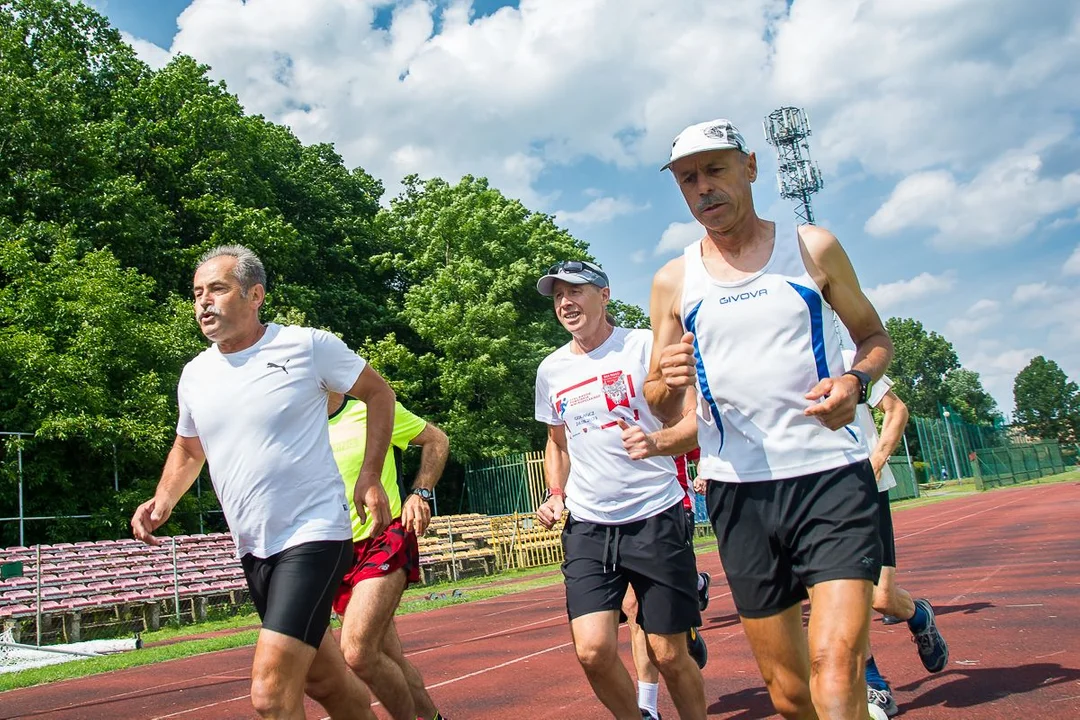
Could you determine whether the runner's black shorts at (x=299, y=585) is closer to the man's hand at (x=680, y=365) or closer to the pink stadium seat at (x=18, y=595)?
the man's hand at (x=680, y=365)

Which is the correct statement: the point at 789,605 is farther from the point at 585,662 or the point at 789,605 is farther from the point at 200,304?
the point at 200,304

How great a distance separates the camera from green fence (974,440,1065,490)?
51.7 m

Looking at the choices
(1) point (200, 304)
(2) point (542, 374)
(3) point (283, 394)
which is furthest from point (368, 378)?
(2) point (542, 374)

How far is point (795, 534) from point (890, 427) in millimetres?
3627

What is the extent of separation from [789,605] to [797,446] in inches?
21.3

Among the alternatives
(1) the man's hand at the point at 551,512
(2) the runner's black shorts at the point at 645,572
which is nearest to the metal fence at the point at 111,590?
(1) the man's hand at the point at 551,512

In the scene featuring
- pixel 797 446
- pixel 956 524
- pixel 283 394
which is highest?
pixel 283 394

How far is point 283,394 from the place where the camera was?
396 cm

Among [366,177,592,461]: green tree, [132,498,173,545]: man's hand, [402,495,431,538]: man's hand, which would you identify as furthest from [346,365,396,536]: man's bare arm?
[366,177,592,461]: green tree

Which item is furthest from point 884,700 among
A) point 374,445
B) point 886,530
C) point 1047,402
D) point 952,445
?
point 1047,402

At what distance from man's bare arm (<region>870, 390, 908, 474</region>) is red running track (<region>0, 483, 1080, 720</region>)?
56.4 inches

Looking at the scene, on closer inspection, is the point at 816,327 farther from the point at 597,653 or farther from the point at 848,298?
the point at 597,653

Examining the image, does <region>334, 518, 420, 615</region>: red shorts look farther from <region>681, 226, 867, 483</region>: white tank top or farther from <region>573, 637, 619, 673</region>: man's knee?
<region>681, 226, 867, 483</region>: white tank top

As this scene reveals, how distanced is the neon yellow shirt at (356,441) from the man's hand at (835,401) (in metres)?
2.85
